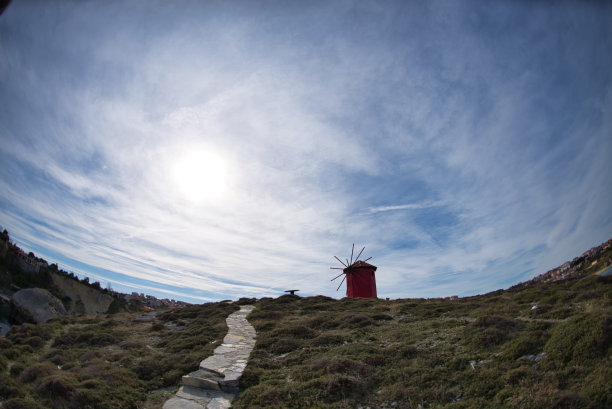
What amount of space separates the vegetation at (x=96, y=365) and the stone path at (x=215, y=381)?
47 centimetres

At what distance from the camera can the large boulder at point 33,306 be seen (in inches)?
Answer: 733

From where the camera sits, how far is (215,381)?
26.6 feet

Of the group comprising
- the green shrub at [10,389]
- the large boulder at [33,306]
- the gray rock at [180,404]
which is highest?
the large boulder at [33,306]

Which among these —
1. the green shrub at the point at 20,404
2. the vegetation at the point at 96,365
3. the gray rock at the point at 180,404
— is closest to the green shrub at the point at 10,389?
the vegetation at the point at 96,365

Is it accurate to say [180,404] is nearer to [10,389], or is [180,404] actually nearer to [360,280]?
[10,389]

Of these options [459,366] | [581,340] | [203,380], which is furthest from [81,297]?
[581,340]

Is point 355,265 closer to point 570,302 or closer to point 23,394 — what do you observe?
point 570,302

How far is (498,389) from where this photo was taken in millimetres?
5445

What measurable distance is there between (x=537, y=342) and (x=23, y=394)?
41.4ft

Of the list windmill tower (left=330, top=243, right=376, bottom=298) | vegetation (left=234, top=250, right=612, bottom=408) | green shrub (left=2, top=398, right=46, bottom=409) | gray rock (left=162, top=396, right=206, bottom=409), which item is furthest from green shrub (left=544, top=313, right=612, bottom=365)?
windmill tower (left=330, top=243, right=376, bottom=298)

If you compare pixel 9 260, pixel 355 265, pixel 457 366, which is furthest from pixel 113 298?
A: pixel 457 366

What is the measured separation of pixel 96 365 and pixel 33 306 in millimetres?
14886

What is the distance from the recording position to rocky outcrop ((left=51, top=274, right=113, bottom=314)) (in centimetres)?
3156

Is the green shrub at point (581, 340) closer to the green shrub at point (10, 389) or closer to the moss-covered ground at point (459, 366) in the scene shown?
the moss-covered ground at point (459, 366)
